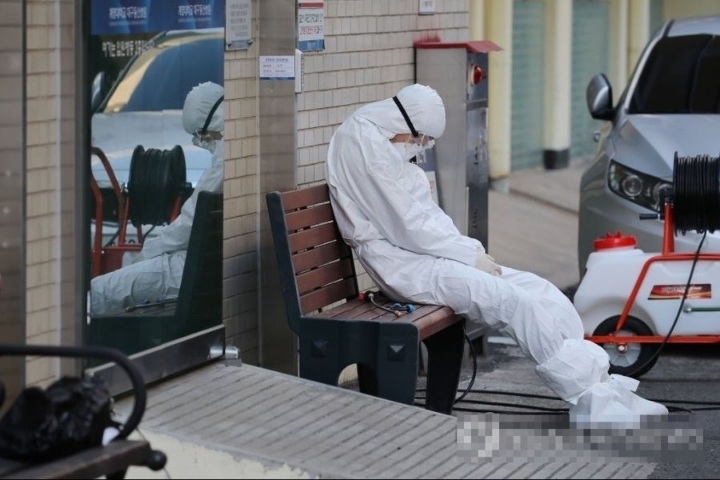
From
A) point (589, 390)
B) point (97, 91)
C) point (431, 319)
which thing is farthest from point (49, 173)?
point (589, 390)

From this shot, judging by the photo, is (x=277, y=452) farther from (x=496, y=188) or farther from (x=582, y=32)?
(x=582, y=32)

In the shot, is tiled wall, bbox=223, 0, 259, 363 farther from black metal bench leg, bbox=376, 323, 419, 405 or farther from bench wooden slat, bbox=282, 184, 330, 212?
black metal bench leg, bbox=376, 323, 419, 405

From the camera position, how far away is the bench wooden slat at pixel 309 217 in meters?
6.38

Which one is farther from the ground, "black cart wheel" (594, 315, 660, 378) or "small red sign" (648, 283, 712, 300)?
"small red sign" (648, 283, 712, 300)

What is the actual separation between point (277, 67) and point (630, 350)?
7.89 feet

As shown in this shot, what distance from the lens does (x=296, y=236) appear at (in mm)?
6398

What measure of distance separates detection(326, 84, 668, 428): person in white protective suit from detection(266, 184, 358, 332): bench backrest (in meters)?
0.10

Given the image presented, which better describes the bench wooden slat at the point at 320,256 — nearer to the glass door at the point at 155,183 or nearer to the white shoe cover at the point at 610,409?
the glass door at the point at 155,183

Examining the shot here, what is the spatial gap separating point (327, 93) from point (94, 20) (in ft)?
6.41

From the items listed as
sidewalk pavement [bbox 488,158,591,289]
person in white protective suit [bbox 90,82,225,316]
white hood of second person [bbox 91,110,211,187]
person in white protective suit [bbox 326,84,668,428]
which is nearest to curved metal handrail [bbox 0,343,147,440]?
person in white protective suit [bbox 90,82,225,316]

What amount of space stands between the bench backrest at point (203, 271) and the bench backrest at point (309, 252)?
31 cm

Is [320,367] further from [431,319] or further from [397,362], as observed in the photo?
[431,319]

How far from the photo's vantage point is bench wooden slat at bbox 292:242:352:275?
6.41 meters

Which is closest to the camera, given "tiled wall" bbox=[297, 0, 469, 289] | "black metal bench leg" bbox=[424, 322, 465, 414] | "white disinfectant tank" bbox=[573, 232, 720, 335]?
"black metal bench leg" bbox=[424, 322, 465, 414]
